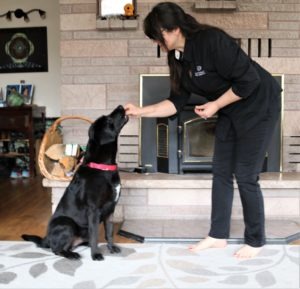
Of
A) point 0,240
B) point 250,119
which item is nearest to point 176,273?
point 250,119

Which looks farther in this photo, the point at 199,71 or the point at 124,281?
the point at 199,71

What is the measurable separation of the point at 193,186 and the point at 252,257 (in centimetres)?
68

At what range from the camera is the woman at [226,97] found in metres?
1.60

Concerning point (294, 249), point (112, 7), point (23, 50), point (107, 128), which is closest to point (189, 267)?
point (294, 249)

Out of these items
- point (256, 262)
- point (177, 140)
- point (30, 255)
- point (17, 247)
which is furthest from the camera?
point (177, 140)

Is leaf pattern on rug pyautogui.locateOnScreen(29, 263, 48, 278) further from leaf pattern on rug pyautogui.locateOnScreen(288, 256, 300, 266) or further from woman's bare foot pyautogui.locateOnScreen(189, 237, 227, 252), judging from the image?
leaf pattern on rug pyautogui.locateOnScreen(288, 256, 300, 266)

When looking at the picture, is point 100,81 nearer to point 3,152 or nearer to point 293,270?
point 293,270

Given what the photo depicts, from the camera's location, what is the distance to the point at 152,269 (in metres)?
1.68

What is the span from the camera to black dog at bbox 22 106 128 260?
1773 mm

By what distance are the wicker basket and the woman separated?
760 millimetres

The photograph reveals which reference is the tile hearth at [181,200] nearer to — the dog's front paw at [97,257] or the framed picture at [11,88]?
the dog's front paw at [97,257]

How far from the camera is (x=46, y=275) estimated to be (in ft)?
5.33

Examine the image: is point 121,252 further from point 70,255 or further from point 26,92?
point 26,92

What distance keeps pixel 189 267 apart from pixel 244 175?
1.52 ft
